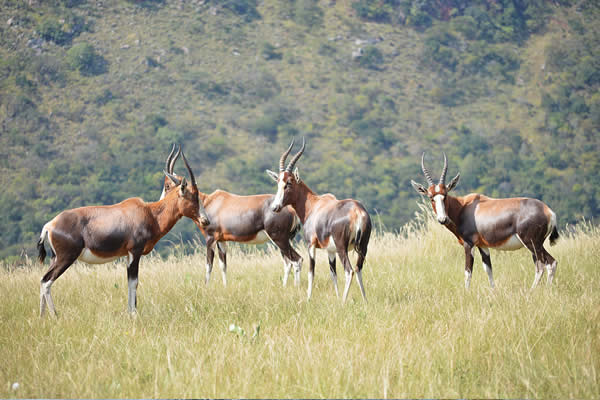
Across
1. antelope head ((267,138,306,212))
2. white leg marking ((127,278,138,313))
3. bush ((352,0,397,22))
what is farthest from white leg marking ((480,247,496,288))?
bush ((352,0,397,22))

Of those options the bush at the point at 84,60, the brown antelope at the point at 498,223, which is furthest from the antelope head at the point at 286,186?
the bush at the point at 84,60

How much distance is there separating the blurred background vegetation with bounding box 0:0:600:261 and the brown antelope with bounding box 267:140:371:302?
38.2 m

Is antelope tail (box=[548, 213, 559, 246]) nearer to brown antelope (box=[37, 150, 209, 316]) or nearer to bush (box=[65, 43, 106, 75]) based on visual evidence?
brown antelope (box=[37, 150, 209, 316])

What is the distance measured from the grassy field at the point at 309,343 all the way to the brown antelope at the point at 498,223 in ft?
2.01

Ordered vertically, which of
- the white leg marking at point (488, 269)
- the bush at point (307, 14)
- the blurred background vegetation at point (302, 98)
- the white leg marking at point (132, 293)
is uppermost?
the white leg marking at point (488, 269)

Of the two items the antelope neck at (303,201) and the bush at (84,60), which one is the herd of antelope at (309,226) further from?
the bush at (84,60)

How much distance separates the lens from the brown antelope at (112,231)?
299 inches

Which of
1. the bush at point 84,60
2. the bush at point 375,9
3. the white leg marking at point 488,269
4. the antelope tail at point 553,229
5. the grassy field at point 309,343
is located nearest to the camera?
the grassy field at point 309,343

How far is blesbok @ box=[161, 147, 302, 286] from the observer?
10844mm

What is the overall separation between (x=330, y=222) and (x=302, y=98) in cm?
6870

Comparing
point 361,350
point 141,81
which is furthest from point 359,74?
point 361,350

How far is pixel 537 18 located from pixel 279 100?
4182 cm

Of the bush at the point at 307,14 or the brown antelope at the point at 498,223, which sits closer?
the brown antelope at the point at 498,223

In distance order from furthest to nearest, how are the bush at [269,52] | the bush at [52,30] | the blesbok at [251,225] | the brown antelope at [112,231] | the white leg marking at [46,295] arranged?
the bush at [269,52] < the bush at [52,30] < the blesbok at [251,225] < the white leg marking at [46,295] < the brown antelope at [112,231]
